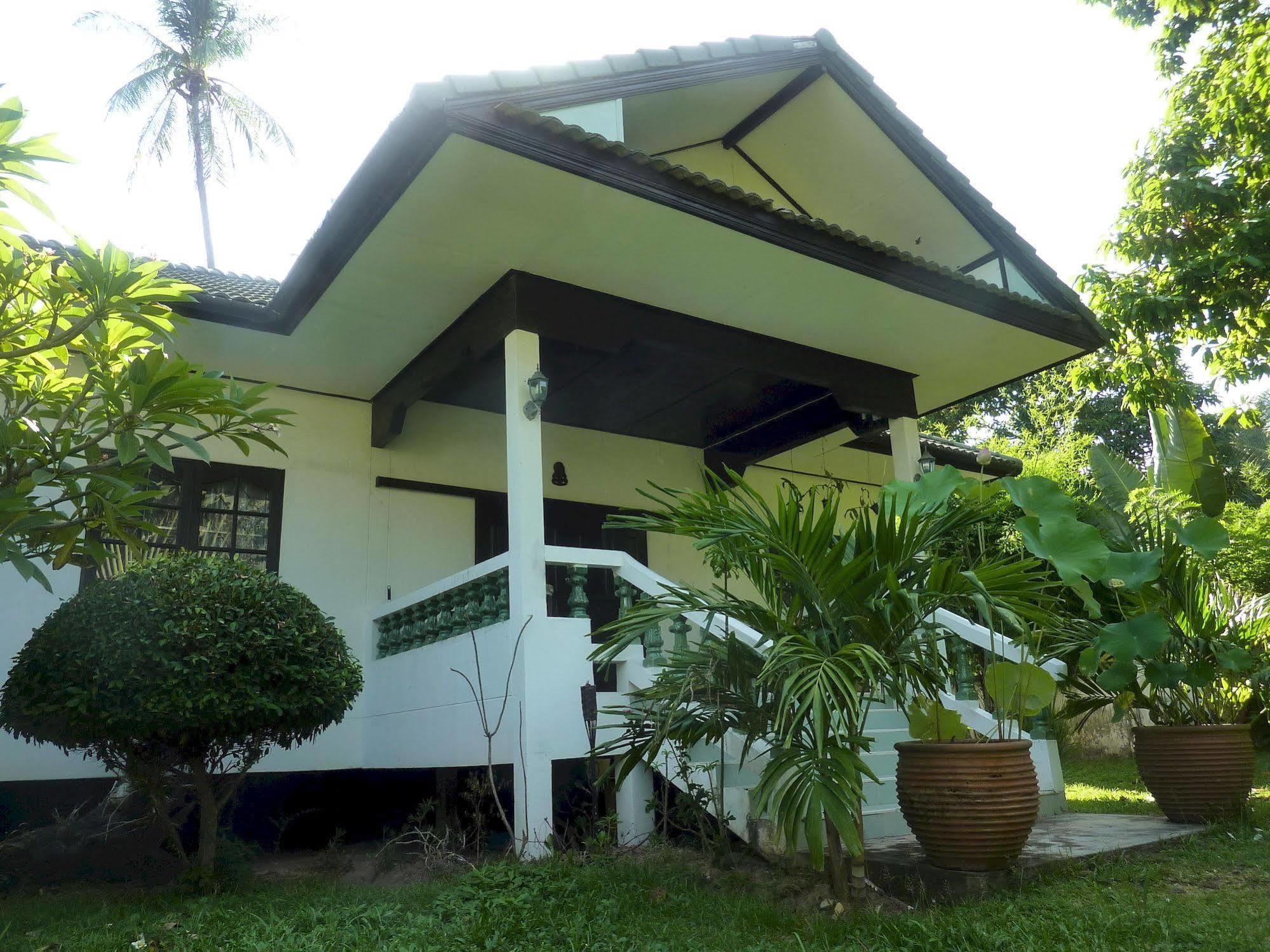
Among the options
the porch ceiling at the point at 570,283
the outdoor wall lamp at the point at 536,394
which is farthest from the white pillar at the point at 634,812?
the porch ceiling at the point at 570,283

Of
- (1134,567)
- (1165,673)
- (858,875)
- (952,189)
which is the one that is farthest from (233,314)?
(1165,673)

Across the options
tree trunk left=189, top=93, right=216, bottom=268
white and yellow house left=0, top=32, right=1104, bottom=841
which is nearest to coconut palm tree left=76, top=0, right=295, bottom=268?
tree trunk left=189, top=93, right=216, bottom=268

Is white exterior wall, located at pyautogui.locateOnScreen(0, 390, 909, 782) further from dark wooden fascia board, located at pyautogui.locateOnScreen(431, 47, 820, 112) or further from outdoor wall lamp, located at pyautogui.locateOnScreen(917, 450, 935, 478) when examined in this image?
dark wooden fascia board, located at pyautogui.locateOnScreen(431, 47, 820, 112)

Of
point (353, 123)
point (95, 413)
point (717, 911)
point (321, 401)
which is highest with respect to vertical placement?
point (353, 123)

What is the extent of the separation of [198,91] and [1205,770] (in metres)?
22.0

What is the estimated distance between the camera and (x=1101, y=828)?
18.5ft

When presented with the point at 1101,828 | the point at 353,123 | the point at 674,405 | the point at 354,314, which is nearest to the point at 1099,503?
the point at 1101,828

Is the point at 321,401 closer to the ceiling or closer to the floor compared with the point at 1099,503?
closer to the ceiling

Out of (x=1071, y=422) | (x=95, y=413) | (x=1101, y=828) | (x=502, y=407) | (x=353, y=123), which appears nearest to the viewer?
(x=95, y=413)

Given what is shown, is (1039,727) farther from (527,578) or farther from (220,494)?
(220,494)

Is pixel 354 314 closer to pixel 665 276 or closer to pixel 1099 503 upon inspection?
pixel 665 276

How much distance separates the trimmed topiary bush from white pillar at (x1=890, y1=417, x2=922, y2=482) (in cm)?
505

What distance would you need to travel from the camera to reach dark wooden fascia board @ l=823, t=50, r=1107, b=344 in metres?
8.05

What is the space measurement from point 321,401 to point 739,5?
4.95m
